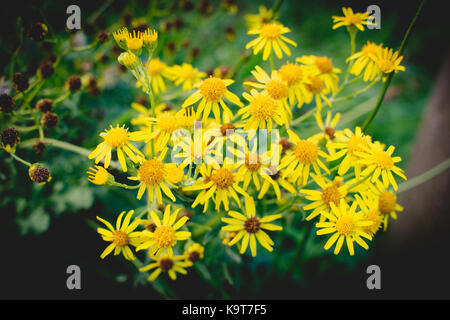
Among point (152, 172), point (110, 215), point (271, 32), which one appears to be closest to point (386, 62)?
point (271, 32)

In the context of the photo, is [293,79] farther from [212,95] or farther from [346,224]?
[346,224]

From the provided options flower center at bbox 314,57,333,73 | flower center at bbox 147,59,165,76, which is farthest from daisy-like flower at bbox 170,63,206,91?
flower center at bbox 314,57,333,73

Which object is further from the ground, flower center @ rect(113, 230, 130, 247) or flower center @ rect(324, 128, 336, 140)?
flower center @ rect(324, 128, 336, 140)

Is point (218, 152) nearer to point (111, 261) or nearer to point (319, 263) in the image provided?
point (111, 261)

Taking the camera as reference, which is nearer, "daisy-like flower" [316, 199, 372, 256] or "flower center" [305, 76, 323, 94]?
"daisy-like flower" [316, 199, 372, 256]

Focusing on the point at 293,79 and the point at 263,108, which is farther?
the point at 293,79

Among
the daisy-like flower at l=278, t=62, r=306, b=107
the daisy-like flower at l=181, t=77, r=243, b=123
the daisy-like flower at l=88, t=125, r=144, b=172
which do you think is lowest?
the daisy-like flower at l=88, t=125, r=144, b=172

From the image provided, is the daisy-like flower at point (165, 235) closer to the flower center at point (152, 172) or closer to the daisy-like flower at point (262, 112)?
the flower center at point (152, 172)

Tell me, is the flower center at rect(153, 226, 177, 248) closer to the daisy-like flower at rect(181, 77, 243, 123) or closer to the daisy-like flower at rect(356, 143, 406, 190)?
the daisy-like flower at rect(181, 77, 243, 123)
